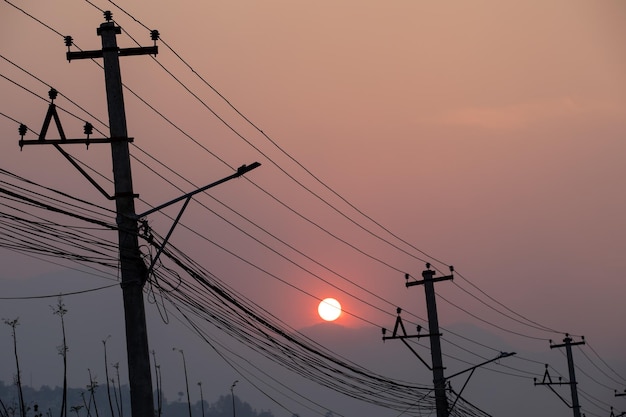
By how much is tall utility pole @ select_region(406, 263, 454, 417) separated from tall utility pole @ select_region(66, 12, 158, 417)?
2268 cm

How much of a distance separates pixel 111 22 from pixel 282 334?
10.2 meters

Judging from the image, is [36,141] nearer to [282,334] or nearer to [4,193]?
[4,193]

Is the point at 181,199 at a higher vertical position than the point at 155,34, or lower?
lower

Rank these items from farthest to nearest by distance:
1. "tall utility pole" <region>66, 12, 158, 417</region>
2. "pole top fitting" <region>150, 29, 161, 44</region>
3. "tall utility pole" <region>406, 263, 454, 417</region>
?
1. "tall utility pole" <region>406, 263, 454, 417</region>
2. "pole top fitting" <region>150, 29, 161, 44</region>
3. "tall utility pole" <region>66, 12, 158, 417</region>

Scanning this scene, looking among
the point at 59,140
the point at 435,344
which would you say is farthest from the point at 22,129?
the point at 435,344

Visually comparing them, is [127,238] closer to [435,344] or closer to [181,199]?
[181,199]

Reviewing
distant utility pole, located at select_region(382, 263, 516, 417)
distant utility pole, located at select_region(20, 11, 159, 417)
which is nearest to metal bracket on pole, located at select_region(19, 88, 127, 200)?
distant utility pole, located at select_region(20, 11, 159, 417)

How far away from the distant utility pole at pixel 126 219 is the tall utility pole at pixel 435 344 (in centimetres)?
2268

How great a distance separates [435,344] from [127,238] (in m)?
23.5

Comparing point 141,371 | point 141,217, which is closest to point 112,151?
point 141,217

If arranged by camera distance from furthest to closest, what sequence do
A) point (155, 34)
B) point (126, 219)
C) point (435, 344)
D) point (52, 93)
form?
1. point (435, 344)
2. point (155, 34)
3. point (126, 219)
4. point (52, 93)

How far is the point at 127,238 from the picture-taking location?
19594 mm

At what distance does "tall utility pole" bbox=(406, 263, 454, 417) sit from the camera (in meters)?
40.3

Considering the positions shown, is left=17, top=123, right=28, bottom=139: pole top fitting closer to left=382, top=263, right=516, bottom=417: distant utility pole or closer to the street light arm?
the street light arm
